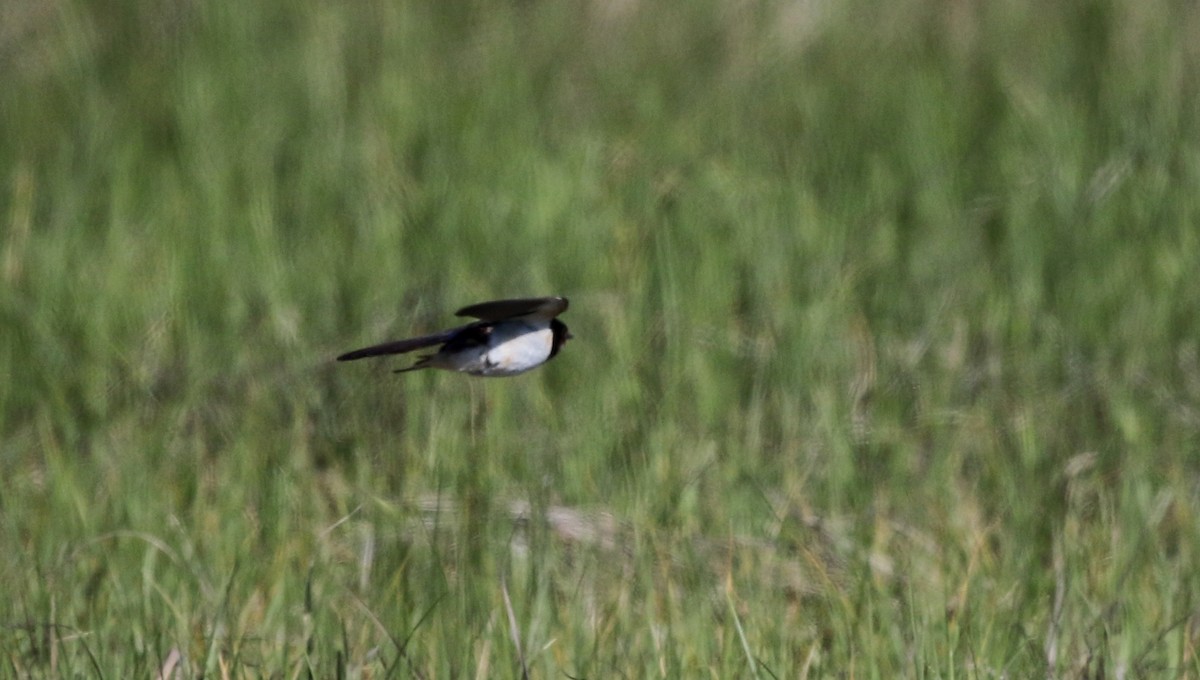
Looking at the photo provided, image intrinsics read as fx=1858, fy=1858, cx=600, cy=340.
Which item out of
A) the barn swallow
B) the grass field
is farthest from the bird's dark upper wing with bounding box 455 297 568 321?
the grass field

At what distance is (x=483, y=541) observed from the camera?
3402mm

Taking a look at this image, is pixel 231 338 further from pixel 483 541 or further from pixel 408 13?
pixel 408 13

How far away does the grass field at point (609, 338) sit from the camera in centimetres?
304

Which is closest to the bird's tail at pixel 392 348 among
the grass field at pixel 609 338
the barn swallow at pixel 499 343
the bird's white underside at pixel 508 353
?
the barn swallow at pixel 499 343

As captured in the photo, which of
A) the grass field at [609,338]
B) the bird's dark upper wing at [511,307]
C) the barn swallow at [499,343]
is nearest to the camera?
the bird's dark upper wing at [511,307]

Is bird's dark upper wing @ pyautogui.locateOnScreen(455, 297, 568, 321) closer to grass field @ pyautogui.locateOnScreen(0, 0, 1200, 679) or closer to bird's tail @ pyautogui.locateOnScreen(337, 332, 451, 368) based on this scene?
bird's tail @ pyautogui.locateOnScreen(337, 332, 451, 368)

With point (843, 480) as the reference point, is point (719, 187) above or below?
above

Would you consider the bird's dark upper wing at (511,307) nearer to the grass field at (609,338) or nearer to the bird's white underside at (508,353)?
the bird's white underside at (508,353)

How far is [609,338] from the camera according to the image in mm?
4297

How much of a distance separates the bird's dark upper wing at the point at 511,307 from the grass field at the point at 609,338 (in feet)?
1.50

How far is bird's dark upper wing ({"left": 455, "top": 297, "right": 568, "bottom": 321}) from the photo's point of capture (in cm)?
229

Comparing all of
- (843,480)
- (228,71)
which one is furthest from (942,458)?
(228,71)

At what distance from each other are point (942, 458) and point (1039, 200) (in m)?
1.36

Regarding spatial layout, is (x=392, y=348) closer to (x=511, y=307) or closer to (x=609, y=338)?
(x=511, y=307)
